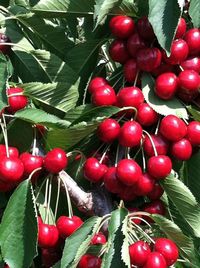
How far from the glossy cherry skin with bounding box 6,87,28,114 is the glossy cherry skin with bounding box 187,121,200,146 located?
415mm

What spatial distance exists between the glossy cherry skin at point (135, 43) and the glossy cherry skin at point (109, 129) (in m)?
0.20

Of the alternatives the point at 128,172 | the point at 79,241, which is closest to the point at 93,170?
the point at 128,172

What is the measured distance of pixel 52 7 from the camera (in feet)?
5.57

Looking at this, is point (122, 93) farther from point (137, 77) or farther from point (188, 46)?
point (188, 46)

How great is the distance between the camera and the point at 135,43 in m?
1.65

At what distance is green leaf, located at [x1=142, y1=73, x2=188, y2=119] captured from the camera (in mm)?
Answer: 1638

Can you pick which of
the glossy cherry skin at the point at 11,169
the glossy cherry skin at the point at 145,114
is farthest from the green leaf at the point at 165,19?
the glossy cherry skin at the point at 11,169

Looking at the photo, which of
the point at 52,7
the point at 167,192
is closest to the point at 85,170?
the point at 167,192

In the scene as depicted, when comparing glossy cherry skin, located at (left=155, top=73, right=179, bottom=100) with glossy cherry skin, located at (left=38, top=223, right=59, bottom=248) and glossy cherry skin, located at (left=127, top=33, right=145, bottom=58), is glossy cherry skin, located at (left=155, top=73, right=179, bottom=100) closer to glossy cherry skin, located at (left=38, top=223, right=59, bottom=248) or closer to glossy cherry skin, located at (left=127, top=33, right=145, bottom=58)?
glossy cherry skin, located at (left=127, top=33, right=145, bottom=58)

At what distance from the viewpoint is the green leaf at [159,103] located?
5.37 ft

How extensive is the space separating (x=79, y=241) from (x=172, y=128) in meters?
0.37

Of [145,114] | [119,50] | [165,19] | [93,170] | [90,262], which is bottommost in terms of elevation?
[90,262]

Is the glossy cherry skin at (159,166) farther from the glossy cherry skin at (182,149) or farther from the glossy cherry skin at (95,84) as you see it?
the glossy cherry skin at (95,84)

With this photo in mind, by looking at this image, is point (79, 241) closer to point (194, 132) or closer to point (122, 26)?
Result: point (194, 132)
